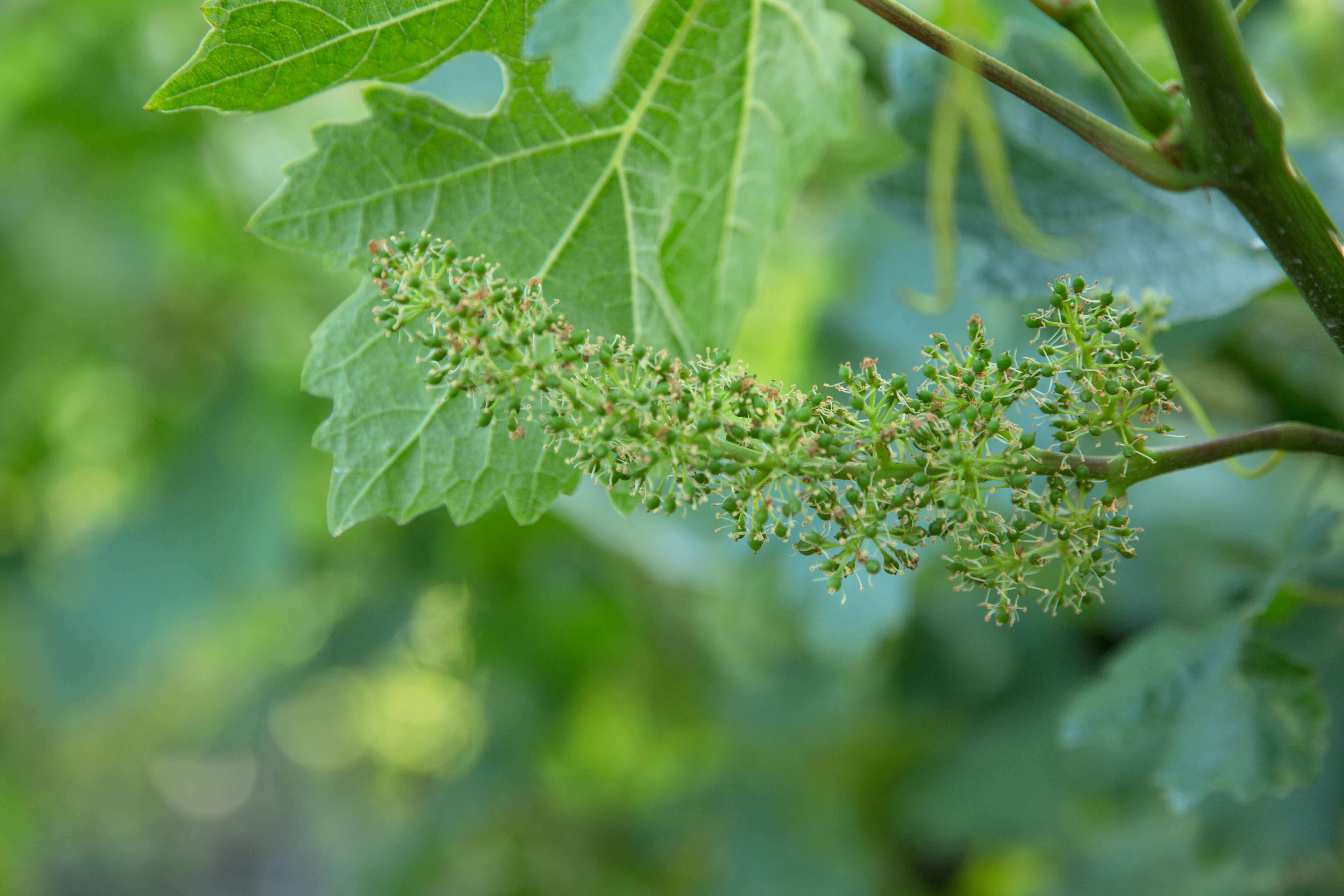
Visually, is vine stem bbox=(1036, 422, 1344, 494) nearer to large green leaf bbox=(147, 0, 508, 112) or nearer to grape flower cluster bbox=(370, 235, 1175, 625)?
grape flower cluster bbox=(370, 235, 1175, 625)

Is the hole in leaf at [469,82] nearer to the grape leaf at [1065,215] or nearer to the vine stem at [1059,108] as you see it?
the grape leaf at [1065,215]

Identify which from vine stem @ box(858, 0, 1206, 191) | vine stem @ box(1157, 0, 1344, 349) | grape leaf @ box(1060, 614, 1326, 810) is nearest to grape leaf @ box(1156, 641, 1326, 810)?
grape leaf @ box(1060, 614, 1326, 810)

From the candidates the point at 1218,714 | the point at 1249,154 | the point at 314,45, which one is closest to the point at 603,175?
the point at 314,45

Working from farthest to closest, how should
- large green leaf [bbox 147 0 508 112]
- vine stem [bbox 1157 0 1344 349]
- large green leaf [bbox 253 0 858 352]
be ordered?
large green leaf [bbox 253 0 858 352]
large green leaf [bbox 147 0 508 112]
vine stem [bbox 1157 0 1344 349]

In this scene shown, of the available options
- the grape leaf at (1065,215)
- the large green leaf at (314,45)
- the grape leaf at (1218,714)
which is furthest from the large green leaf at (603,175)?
the grape leaf at (1218,714)

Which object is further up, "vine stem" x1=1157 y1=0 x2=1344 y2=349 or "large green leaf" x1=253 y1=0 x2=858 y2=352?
"vine stem" x1=1157 y1=0 x2=1344 y2=349

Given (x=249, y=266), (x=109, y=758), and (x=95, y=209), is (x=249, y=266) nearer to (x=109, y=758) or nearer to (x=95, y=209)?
(x=95, y=209)
